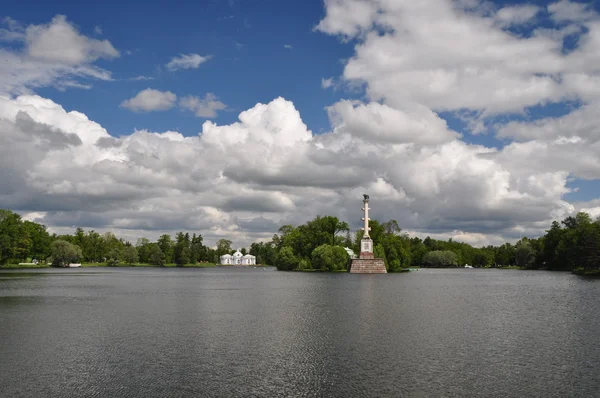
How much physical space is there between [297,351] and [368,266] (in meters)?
103

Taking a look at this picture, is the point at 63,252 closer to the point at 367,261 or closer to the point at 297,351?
the point at 367,261

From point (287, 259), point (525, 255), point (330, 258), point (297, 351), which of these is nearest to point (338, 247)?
point (330, 258)

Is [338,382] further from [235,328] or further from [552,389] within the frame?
[235,328]

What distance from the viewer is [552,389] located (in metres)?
20.4

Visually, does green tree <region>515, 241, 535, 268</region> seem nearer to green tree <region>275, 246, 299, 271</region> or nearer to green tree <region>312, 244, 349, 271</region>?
green tree <region>312, 244, 349, 271</region>

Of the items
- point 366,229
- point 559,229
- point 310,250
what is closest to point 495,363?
point 366,229

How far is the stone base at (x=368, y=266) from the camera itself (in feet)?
420

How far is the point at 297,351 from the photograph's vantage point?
2719 cm

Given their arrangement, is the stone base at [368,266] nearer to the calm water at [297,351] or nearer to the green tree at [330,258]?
the green tree at [330,258]

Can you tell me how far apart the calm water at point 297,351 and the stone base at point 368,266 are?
264ft

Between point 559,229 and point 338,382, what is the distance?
163598 millimetres

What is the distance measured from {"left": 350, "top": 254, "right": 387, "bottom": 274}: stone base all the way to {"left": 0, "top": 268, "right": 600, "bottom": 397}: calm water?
8034 cm

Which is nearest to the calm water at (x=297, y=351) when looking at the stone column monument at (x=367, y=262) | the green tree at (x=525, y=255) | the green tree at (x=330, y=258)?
the stone column monument at (x=367, y=262)

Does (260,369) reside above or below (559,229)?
below
